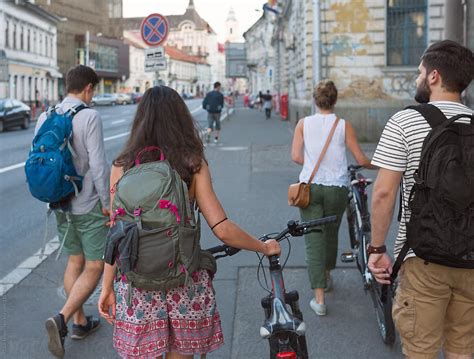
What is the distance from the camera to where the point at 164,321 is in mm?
2814

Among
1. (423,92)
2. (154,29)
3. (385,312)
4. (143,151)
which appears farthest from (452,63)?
(154,29)

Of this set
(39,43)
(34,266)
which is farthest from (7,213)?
(39,43)

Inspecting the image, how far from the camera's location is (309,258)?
512 cm

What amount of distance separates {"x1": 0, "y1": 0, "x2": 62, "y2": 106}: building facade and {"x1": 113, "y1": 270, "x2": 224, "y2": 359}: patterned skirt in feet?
162

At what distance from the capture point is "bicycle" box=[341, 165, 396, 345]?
4387 mm

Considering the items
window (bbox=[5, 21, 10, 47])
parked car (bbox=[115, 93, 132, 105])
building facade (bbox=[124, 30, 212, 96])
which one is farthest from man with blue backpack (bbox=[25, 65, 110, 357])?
building facade (bbox=[124, 30, 212, 96])

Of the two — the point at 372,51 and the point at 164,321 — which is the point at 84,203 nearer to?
the point at 164,321

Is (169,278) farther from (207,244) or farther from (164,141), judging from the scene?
(207,244)

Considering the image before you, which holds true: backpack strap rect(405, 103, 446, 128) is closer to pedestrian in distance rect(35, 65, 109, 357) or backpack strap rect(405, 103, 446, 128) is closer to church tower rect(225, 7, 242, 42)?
pedestrian in distance rect(35, 65, 109, 357)

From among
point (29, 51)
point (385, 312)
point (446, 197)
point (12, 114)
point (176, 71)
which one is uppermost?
point (176, 71)

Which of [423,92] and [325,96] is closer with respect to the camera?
[423,92]

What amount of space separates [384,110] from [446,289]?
17.1 metres

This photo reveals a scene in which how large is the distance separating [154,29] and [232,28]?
6764 inches

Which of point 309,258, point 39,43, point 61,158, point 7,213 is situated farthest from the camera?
point 39,43
